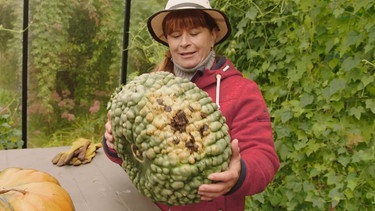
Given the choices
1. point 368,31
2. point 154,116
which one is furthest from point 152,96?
point 368,31

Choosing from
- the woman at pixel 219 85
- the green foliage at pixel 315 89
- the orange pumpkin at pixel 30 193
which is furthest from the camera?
the green foliage at pixel 315 89

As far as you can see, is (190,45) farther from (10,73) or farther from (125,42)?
(10,73)

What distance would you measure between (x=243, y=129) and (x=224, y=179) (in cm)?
35

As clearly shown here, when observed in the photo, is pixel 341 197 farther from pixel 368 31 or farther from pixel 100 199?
pixel 100 199

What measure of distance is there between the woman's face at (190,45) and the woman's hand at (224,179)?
510 mm

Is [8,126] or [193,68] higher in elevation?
[193,68]

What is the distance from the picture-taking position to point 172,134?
1.09m

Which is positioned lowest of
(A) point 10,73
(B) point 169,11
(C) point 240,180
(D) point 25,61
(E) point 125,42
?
(A) point 10,73

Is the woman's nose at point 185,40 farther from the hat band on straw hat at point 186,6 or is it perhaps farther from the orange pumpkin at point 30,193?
the orange pumpkin at point 30,193

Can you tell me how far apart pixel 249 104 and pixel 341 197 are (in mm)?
917

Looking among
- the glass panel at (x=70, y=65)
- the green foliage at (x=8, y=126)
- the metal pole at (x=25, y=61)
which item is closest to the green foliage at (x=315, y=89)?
the glass panel at (x=70, y=65)

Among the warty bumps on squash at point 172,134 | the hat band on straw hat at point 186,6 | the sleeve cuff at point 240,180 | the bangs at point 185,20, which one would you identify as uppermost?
the hat band on straw hat at point 186,6

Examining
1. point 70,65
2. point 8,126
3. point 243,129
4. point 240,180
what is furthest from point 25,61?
point 240,180

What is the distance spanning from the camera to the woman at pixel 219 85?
142cm
